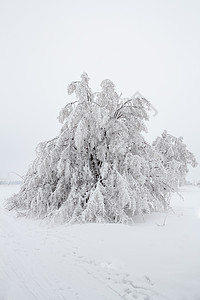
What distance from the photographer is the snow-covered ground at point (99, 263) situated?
13.0ft

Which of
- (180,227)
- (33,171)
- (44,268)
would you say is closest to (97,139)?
(33,171)

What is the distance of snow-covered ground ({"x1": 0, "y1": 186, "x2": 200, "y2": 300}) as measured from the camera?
3.95 m

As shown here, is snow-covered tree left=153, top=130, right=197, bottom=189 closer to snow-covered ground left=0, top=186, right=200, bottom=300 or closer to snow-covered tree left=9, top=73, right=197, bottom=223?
snow-covered tree left=9, top=73, right=197, bottom=223

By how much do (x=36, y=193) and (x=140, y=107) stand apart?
6.78 meters

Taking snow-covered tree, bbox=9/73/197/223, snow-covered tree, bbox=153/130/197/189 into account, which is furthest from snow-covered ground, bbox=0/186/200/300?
snow-covered tree, bbox=153/130/197/189

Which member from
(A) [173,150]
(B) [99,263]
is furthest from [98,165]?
(A) [173,150]

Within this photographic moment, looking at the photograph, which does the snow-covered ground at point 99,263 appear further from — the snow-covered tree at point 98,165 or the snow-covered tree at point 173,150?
the snow-covered tree at point 173,150

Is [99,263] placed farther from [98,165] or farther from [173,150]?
[173,150]

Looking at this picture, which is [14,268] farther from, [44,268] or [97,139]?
[97,139]

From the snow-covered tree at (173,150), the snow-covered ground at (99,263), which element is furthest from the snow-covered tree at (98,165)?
the snow-covered tree at (173,150)

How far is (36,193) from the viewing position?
36.2ft

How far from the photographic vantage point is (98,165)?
441 inches

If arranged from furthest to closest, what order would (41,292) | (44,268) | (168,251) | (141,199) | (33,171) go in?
1. (33,171)
2. (141,199)
3. (168,251)
4. (44,268)
5. (41,292)

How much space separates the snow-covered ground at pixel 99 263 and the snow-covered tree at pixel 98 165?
145 centimetres
